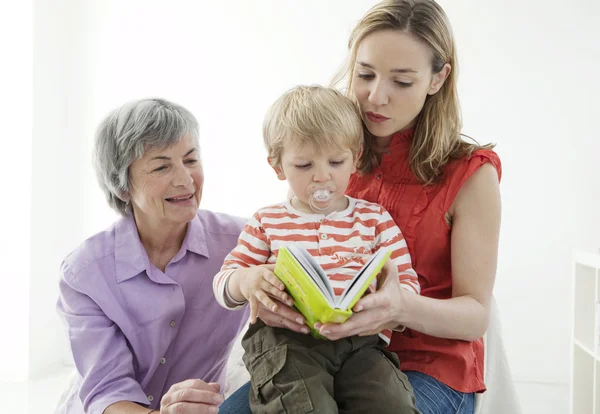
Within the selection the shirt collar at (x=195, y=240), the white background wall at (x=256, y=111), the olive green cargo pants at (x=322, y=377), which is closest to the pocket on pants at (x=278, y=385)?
the olive green cargo pants at (x=322, y=377)

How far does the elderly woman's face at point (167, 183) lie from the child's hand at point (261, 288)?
23.2 inches

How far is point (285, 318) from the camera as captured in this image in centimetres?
142

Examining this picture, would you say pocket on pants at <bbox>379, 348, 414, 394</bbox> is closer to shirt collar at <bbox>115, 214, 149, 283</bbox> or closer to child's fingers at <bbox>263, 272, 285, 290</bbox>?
child's fingers at <bbox>263, 272, 285, 290</bbox>

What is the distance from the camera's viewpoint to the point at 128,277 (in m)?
2.00

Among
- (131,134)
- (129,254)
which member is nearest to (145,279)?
(129,254)

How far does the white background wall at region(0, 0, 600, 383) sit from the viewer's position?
4.33 metres

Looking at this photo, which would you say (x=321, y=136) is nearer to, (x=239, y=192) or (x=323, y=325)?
(x=323, y=325)

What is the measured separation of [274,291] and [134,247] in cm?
81

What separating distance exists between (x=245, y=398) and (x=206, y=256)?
1.78 ft

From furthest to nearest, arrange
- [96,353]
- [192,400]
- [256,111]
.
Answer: [256,111] → [96,353] → [192,400]

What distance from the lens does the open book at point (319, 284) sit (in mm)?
1225

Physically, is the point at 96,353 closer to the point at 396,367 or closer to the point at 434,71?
the point at 396,367

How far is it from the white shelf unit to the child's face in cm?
229

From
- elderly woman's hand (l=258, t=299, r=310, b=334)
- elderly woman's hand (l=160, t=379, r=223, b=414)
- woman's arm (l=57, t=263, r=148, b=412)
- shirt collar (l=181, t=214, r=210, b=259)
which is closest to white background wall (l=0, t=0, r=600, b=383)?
shirt collar (l=181, t=214, r=210, b=259)
